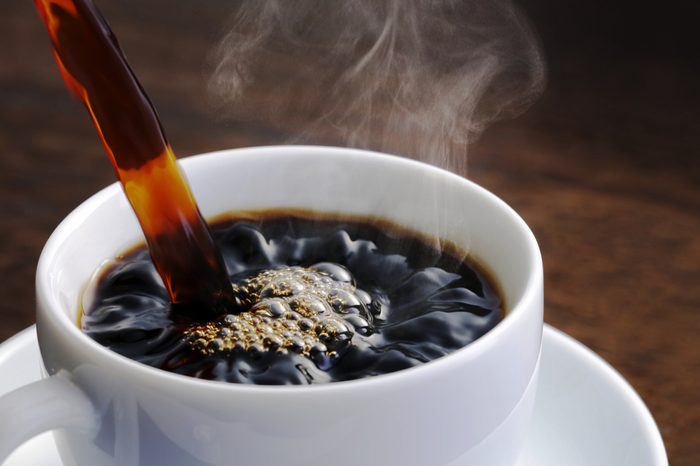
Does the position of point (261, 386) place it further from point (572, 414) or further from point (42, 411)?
point (572, 414)

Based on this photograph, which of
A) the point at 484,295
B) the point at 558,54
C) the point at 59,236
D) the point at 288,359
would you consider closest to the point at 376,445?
the point at 288,359

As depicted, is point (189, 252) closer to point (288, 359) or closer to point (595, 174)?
point (288, 359)

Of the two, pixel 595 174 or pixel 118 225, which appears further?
pixel 595 174

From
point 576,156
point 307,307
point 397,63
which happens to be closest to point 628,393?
point 307,307

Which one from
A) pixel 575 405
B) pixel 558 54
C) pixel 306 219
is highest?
pixel 306 219

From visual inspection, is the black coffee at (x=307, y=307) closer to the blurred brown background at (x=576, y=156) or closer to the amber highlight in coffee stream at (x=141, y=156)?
the amber highlight in coffee stream at (x=141, y=156)
